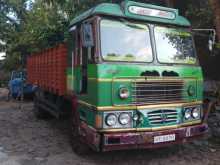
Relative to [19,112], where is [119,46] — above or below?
above

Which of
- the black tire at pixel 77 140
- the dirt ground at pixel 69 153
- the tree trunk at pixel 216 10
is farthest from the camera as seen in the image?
the tree trunk at pixel 216 10

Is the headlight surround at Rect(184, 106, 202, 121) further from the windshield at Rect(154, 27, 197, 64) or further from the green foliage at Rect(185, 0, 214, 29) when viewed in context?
the green foliage at Rect(185, 0, 214, 29)

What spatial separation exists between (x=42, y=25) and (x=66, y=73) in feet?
30.4

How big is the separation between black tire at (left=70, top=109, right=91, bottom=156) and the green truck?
0.07ft

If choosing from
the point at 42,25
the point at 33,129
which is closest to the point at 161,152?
the point at 33,129

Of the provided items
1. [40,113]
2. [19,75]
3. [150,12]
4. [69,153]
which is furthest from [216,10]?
[19,75]

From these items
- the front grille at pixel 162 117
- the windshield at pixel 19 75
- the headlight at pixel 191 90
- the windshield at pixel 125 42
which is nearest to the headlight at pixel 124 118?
the front grille at pixel 162 117

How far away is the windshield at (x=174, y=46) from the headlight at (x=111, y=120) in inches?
58.8

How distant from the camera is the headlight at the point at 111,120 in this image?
6547mm

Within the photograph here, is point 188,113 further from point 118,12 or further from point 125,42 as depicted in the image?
point 118,12

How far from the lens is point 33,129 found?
10836mm

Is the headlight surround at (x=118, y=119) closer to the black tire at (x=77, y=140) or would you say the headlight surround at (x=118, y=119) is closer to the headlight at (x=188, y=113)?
the black tire at (x=77, y=140)

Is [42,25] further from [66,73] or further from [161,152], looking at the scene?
[161,152]

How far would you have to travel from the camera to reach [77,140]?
782 centimetres
